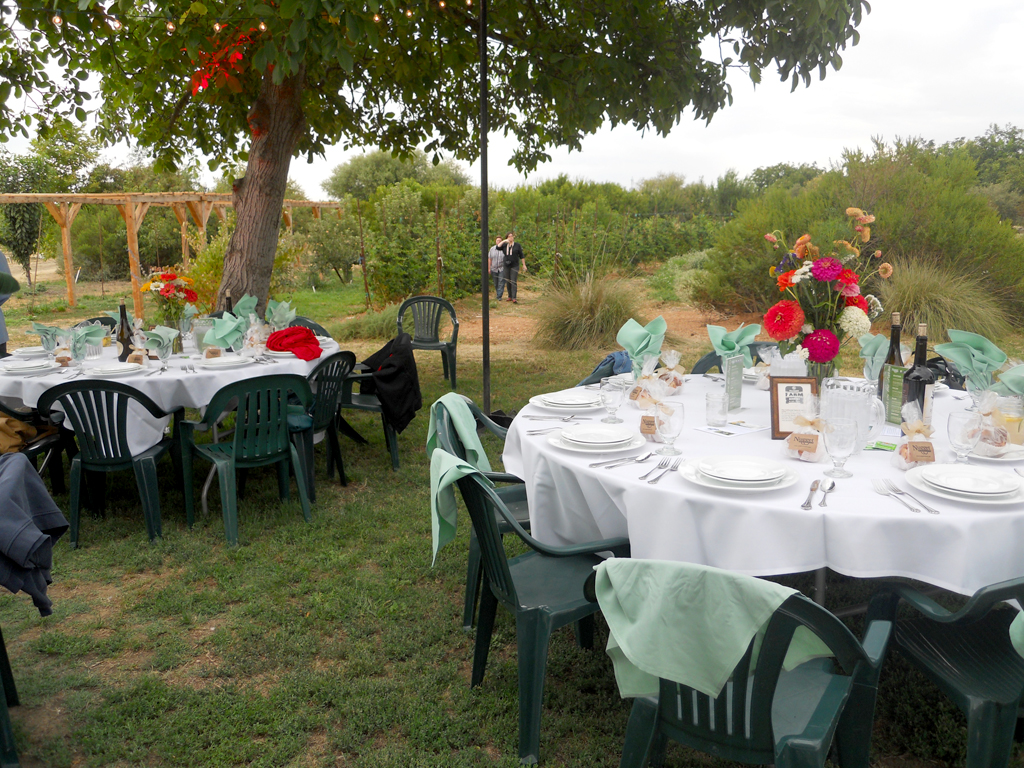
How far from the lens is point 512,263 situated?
539 inches

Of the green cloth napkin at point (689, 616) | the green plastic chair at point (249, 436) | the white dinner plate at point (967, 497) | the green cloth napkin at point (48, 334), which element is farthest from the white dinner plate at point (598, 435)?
the green cloth napkin at point (48, 334)

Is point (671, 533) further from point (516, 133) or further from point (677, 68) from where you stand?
point (516, 133)

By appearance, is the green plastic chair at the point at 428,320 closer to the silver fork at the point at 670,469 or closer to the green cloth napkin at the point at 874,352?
the green cloth napkin at the point at 874,352

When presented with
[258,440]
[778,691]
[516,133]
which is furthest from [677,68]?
[778,691]

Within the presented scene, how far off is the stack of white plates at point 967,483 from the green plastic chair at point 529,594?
80 cm

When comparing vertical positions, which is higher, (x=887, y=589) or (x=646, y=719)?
(x=887, y=589)

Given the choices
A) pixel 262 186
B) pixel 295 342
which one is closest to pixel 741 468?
pixel 295 342

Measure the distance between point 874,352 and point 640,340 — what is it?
0.91m

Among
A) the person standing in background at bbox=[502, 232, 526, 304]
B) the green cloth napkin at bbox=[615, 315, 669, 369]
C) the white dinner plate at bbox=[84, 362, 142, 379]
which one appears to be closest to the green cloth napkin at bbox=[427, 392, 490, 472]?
the green cloth napkin at bbox=[615, 315, 669, 369]

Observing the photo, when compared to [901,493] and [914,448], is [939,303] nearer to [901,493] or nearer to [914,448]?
[914,448]

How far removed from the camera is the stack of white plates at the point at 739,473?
1.83 m

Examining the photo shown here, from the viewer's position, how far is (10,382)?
12.3 feet

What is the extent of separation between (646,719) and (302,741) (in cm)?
117

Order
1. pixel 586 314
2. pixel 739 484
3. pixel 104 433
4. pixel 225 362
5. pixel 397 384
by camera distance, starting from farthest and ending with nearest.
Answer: pixel 586 314, pixel 397 384, pixel 225 362, pixel 104 433, pixel 739 484
